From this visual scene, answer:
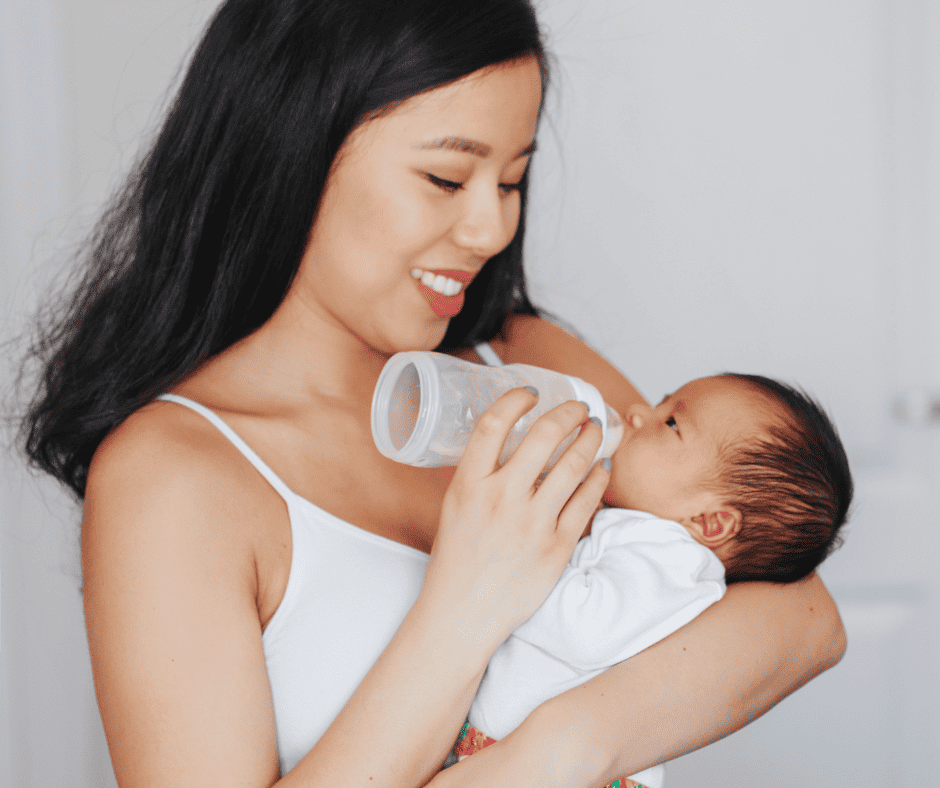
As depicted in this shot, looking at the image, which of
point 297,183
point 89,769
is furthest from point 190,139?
point 89,769

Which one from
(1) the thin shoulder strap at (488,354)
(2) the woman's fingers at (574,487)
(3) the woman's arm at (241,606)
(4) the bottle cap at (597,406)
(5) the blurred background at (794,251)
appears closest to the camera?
(3) the woman's arm at (241,606)

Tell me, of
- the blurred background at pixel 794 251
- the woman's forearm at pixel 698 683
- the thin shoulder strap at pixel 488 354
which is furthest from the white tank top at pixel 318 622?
the blurred background at pixel 794 251

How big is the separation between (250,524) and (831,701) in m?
1.78

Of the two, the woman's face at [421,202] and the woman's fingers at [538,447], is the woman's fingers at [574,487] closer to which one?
the woman's fingers at [538,447]

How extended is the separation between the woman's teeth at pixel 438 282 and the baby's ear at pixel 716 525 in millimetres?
440

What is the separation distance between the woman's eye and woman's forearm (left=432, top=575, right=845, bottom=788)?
23.0 inches

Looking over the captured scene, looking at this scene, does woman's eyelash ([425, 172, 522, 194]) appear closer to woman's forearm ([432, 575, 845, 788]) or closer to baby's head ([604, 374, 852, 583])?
baby's head ([604, 374, 852, 583])

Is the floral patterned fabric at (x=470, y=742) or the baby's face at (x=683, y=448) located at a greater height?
the baby's face at (x=683, y=448)

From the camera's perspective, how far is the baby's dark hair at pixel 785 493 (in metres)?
1.14

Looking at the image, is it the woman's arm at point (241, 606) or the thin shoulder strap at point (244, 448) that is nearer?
the woman's arm at point (241, 606)

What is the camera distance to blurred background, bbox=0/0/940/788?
2094mm

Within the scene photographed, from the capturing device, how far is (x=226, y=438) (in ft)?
3.23

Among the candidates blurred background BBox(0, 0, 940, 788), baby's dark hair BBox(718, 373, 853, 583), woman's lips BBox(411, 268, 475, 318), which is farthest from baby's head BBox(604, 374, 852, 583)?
blurred background BBox(0, 0, 940, 788)

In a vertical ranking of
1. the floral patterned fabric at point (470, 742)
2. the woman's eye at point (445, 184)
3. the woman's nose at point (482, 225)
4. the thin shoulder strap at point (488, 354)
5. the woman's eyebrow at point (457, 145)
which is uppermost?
the woman's eyebrow at point (457, 145)
